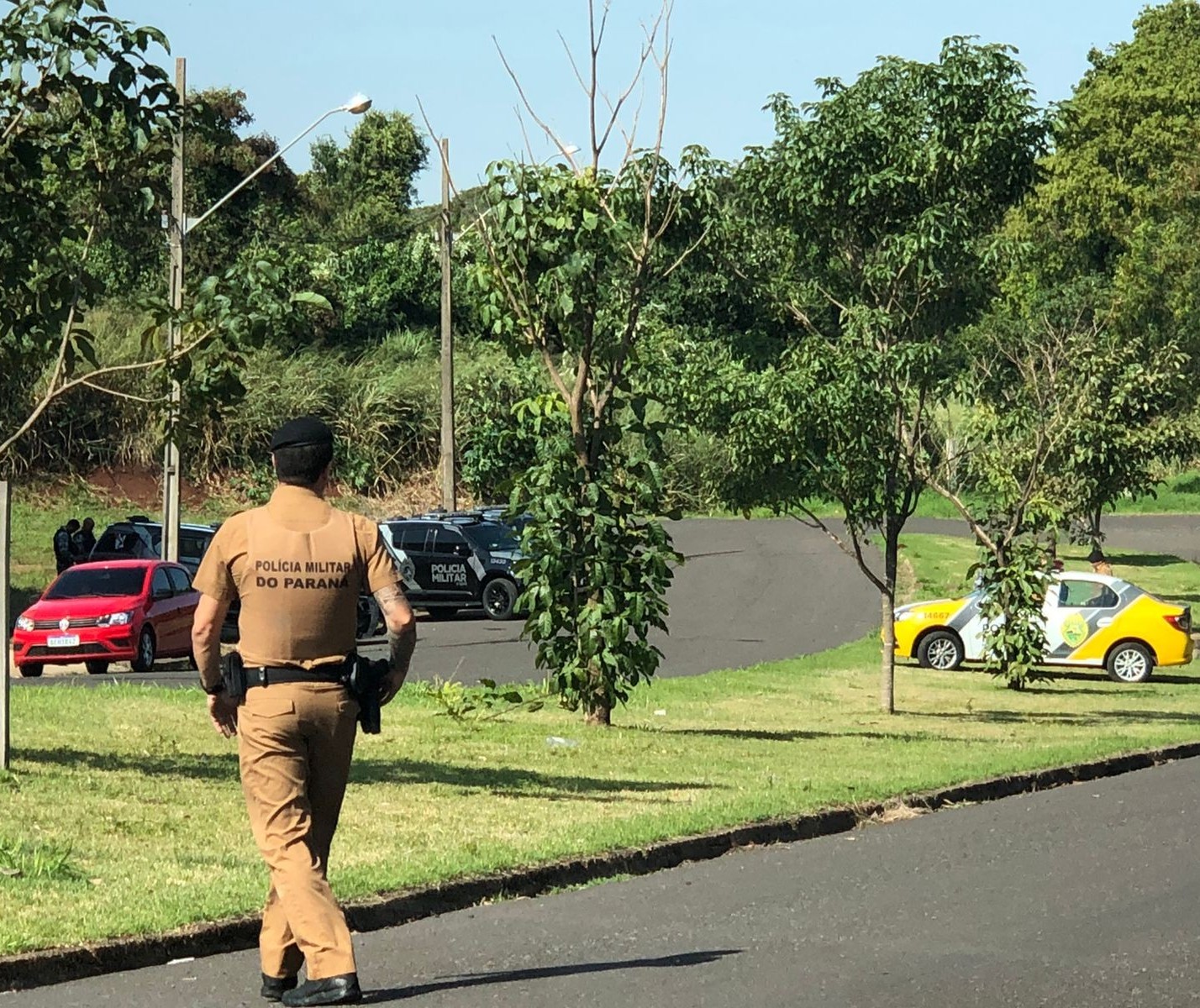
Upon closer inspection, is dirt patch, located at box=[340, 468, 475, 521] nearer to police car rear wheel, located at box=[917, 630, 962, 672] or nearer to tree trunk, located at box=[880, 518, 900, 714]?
police car rear wheel, located at box=[917, 630, 962, 672]

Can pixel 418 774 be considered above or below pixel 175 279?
below

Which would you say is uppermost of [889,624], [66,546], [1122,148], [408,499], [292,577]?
[1122,148]

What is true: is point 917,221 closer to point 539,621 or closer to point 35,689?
point 539,621

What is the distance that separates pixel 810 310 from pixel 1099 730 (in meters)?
5.75

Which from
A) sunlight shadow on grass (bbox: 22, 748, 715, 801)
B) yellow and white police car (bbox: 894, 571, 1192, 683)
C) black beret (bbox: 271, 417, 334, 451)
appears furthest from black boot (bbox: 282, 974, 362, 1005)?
yellow and white police car (bbox: 894, 571, 1192, 683)

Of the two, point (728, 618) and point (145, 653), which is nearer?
point (145, 653)

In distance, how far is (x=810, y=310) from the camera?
23.9 meters

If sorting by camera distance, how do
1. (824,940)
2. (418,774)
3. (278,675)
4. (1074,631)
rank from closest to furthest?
1. (278,675)
2. (824,940)
3. (418,774)
4. (1074,631)

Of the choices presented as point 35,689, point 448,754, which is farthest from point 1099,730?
point 35,689

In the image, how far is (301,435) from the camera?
7.37 m

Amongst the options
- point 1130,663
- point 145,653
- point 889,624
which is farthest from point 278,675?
point 1130,663

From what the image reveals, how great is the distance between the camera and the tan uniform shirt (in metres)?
7.17

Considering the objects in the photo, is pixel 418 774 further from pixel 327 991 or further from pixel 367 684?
pixel 327 991

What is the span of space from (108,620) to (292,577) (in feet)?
→ 70.3
